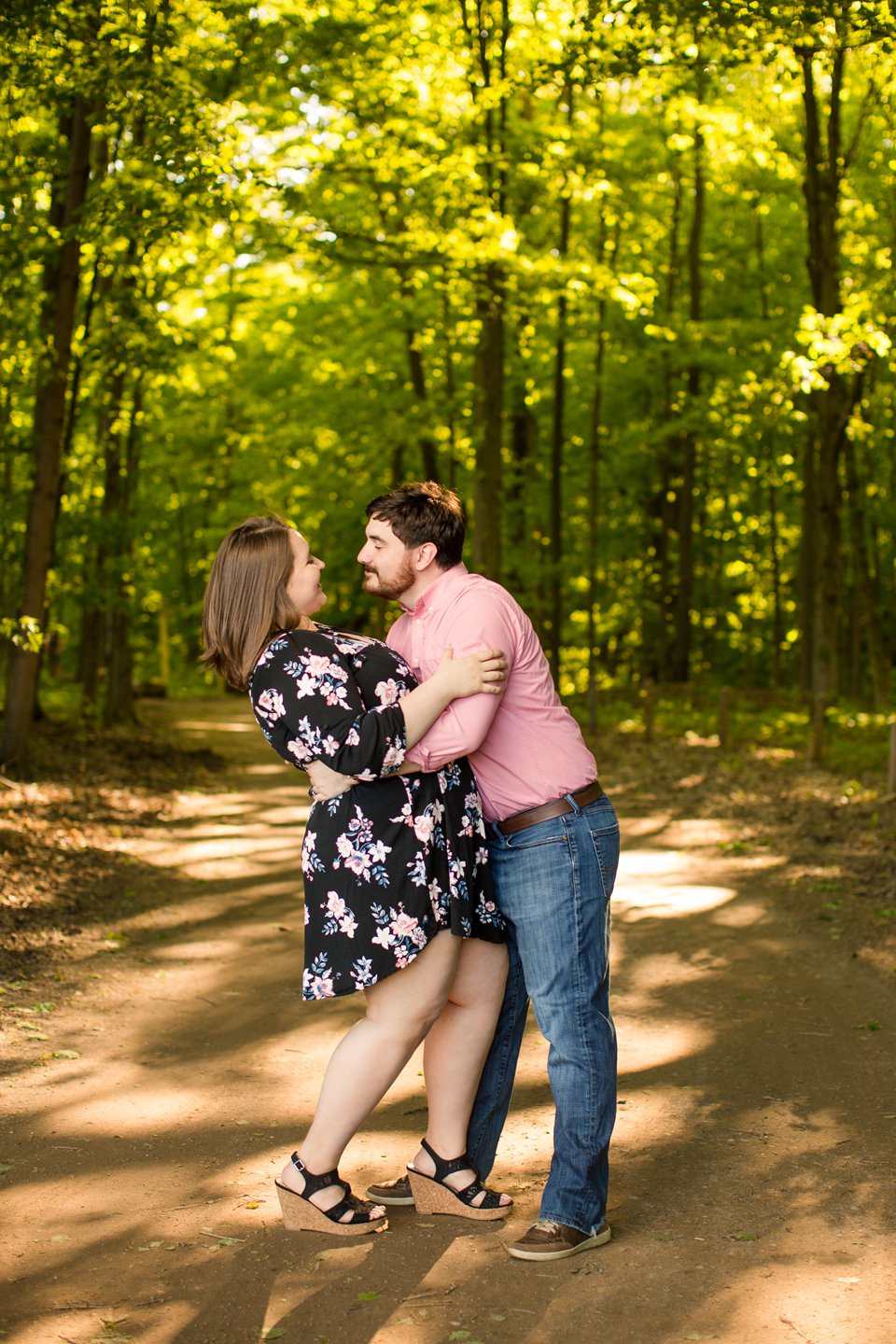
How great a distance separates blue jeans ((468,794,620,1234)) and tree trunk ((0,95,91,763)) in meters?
9.33

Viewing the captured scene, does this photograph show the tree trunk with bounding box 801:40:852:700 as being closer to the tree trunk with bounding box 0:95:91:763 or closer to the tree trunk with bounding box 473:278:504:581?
the tree trunk with bounding box 473:278:504:581

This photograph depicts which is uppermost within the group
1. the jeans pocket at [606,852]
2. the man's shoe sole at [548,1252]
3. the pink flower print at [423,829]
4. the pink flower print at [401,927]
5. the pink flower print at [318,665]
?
the pink flower print at [318,665]

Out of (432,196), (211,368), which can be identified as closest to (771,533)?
(211,368)

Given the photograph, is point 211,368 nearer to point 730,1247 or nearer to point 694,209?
point 694,209

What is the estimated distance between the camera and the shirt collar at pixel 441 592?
3884 millimetres

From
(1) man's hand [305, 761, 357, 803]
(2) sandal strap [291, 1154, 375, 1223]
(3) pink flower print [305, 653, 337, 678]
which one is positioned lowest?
(2) sandal strap [291, 1154, 375, 1223]

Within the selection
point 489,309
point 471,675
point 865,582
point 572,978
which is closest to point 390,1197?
point 572,978

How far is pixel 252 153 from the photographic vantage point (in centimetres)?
1115

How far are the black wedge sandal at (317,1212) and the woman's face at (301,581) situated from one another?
5.20 ft

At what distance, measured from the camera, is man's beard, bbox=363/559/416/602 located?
3881mm

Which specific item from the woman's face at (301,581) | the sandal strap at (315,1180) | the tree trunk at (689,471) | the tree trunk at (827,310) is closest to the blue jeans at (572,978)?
the sandal strap at (315,1180)

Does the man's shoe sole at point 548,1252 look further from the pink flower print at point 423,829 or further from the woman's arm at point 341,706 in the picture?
the woman's arm at point 341,706

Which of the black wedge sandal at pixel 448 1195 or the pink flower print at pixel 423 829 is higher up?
the pink flower print at pixel 423 829

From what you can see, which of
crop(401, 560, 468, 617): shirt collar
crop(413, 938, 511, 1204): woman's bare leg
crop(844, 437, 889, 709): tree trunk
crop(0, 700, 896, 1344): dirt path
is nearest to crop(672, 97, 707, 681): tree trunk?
crop(844, 437, 889, 709): tree trunk
